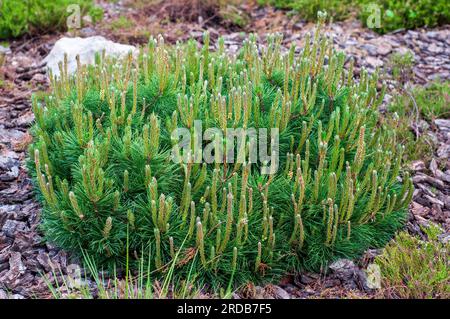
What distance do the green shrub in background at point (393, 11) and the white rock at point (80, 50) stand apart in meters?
2.23

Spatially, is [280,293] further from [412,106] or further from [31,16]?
[31,16]

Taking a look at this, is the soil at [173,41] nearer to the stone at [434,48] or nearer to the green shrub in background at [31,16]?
the stone at [434,48]

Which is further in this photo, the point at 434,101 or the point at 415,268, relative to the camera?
the point at 434,101

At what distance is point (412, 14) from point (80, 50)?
11.9 ft

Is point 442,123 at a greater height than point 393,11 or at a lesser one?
lesser

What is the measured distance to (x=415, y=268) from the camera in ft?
11.2

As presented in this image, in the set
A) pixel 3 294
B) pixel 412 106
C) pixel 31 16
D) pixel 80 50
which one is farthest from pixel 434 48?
pixel 3 294

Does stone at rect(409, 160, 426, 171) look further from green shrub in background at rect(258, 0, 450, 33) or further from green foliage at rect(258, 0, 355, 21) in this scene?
green foliage at rect(258, 0, 355, 21)

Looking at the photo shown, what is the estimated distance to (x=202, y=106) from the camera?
12.5ft

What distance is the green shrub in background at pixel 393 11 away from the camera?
6852 mm

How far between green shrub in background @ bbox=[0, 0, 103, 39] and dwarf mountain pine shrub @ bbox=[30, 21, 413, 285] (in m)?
3.03

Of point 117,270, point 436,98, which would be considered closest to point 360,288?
point 117,270

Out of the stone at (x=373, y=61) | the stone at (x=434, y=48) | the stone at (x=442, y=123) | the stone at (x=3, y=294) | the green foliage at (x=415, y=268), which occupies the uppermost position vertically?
the stone at (x=434, y=48)

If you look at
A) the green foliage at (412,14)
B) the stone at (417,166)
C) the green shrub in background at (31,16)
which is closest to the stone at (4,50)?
the green shrub in background at (31,16)
